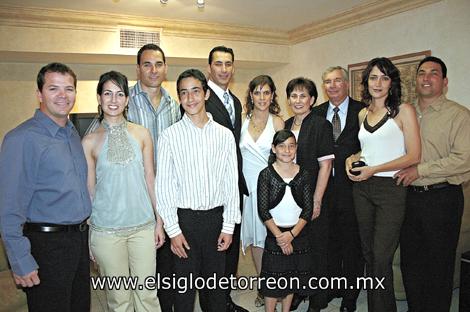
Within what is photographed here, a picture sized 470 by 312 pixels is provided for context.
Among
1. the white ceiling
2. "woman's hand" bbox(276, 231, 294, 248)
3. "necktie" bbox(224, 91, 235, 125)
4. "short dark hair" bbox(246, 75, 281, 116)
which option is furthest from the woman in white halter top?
the white ceiling

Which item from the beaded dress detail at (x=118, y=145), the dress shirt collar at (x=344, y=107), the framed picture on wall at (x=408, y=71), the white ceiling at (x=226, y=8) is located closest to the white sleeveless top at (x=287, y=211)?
the dress shirt collar at (x=344, y=107)

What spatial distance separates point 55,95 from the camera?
Answer: 1694mm

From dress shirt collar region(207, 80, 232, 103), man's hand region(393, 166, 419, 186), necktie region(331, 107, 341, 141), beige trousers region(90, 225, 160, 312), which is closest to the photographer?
beige trousers region(90, 225, 160, 312)

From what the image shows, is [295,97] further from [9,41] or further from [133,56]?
[9,41]

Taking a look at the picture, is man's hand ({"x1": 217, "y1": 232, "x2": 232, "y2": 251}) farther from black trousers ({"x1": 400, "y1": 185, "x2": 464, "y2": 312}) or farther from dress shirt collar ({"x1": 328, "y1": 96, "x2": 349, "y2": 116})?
dress shirt collar ({"x1": 328, "y1": 96, "x2": 349, "y2": 116})

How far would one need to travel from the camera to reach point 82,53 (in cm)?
447

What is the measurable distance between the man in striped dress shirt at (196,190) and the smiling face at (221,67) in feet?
1.70

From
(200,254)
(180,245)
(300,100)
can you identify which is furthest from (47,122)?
(300,100)

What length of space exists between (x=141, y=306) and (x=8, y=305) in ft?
4.52

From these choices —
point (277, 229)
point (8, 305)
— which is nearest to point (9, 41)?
point (8, 305)

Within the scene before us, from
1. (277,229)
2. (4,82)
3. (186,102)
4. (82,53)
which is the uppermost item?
(82,53)

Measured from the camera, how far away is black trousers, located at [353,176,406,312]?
6.97ft

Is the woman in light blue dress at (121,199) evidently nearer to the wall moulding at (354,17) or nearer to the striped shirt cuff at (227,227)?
the striped shirt cuff at (227,227)

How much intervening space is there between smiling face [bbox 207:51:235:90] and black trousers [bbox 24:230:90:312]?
56.2 inches
